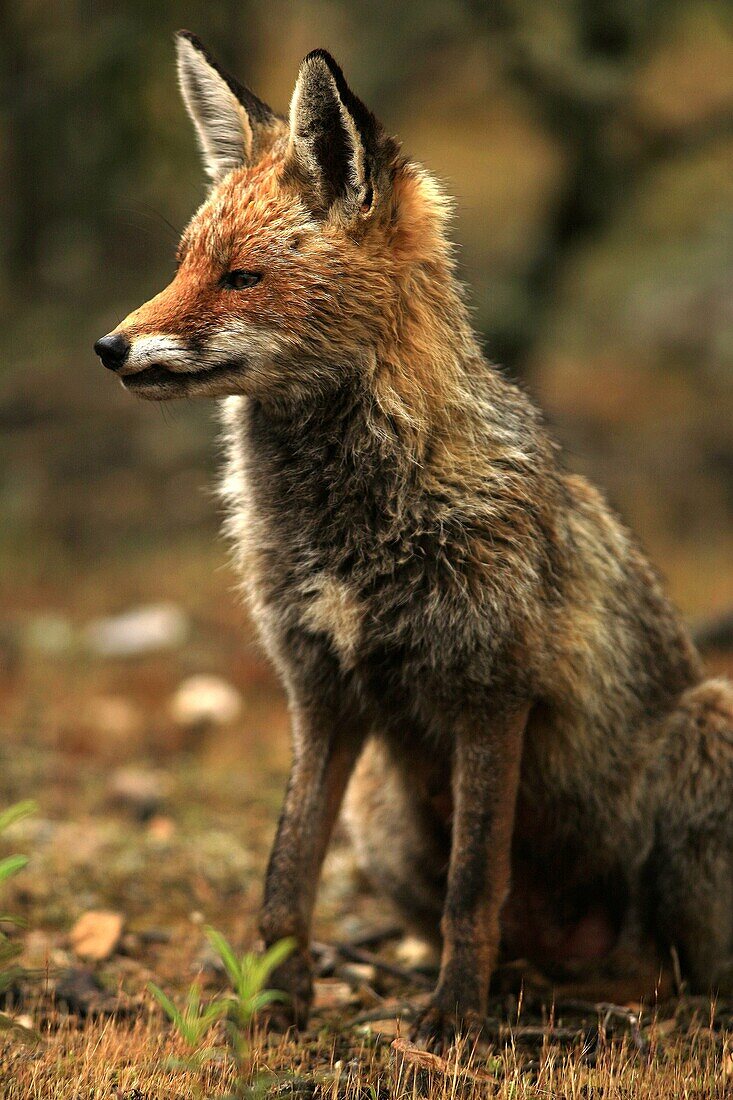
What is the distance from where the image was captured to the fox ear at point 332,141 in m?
3.94

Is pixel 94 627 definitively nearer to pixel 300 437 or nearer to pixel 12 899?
pixel 12 899

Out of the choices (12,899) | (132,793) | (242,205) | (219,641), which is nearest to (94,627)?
(219,641)

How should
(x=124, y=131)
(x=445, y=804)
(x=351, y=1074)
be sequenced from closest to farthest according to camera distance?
(x=351, y=1074) < (x=445, y=804) < (x=124, y=131)

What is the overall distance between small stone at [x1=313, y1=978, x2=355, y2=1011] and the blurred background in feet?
16.2

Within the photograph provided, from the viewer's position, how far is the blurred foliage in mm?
12055

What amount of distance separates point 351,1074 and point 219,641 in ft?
22.6

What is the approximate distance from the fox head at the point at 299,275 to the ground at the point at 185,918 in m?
1.53

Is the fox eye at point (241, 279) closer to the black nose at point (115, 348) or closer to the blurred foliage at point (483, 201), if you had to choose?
the black nose at point (115, 348)

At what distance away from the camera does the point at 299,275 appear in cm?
409

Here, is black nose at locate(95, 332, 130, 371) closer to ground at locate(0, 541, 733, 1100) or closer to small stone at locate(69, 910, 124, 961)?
ground at locate(0, 541, 733, 1100)

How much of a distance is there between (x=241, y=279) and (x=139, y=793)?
424 centimetres

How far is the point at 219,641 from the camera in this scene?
10500mm

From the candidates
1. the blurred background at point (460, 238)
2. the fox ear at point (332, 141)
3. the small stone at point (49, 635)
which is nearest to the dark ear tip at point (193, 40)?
the fox ear at point (332, 141)

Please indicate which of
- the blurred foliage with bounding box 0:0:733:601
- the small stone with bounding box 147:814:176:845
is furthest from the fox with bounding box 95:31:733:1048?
the blurred foliage with bounding box 0:0:733:601
